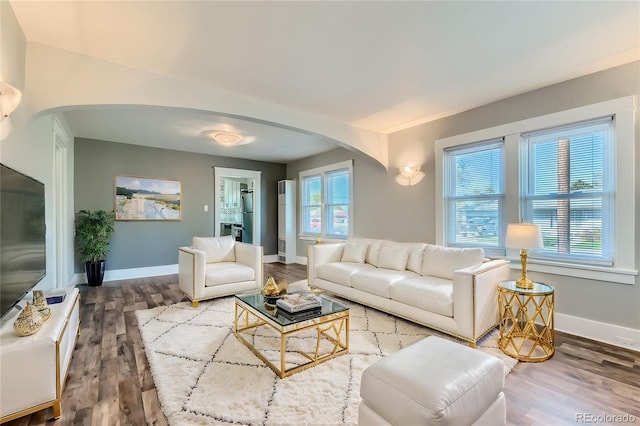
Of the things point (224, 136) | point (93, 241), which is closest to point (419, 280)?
point (224, 136)

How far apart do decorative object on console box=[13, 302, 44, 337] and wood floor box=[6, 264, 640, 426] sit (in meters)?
0.51

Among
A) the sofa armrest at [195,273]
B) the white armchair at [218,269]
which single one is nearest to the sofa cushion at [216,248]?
the white armchair at [218,269]

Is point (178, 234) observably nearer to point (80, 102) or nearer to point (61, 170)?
point (61, 170)

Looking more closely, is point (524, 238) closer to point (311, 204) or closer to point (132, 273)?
point (311, 204)

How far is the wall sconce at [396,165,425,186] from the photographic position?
4268 mm

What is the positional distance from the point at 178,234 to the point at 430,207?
480 cm

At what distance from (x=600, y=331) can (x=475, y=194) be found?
70.1 inches

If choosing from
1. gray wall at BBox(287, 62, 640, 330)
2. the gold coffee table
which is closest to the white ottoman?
the gold coffee table

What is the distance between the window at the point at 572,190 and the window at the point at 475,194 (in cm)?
32

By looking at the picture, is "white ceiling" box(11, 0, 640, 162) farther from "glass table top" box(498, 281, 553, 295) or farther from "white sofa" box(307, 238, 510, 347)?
"glass table top" box(498, 281, 553, 295)

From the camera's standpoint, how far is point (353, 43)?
229cm

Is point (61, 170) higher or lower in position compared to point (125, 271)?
higher

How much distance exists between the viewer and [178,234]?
233 inches

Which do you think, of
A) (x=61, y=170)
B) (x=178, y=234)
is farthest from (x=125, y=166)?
(x=178, y=234)
